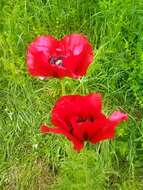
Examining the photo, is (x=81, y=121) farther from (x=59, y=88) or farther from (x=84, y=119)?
(x=59, y=88)

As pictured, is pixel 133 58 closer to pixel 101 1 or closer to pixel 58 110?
pixel 101 1

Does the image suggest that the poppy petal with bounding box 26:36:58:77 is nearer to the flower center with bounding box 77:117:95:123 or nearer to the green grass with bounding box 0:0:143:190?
the flower center with bounding box 77:117:95:123

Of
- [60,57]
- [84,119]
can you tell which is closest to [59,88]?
[60,57]

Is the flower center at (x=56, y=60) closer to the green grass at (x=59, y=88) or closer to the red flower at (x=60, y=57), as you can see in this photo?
the red flower at (x=60, y=57)

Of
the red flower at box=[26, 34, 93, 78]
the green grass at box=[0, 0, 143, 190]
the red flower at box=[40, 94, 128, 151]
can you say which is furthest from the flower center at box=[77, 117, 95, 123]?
the green grass at box=[0, 0, 143, 190]

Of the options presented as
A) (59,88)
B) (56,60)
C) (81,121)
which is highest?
(59,88)

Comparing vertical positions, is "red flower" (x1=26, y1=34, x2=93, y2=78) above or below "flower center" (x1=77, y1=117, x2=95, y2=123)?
above

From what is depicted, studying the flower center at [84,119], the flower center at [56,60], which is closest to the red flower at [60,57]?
the flower center at [56,60]
